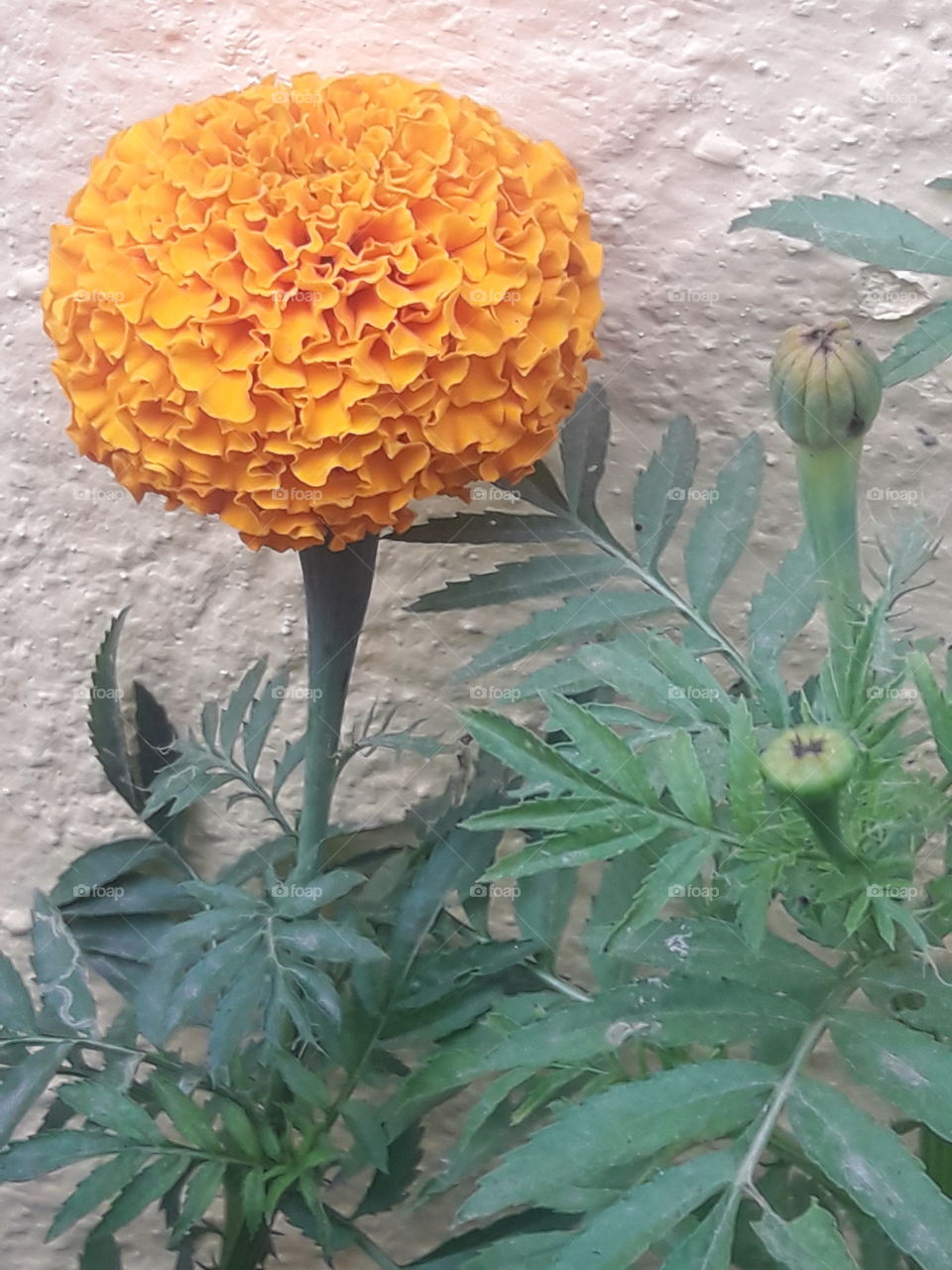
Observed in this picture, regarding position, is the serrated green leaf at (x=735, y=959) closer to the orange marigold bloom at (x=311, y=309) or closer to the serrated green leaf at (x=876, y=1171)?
the serrated green leaf at (x=876, y=1171)

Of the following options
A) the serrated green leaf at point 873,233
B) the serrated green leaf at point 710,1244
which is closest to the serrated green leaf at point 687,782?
the serrated green leaf at point 710,1244

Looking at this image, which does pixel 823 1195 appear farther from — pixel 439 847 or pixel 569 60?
pixel 569 60

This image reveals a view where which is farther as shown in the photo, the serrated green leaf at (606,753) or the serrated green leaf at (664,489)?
the serrated green leaf at (664,489)

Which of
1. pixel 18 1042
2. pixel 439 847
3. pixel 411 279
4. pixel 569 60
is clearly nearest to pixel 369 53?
pixel 569 60

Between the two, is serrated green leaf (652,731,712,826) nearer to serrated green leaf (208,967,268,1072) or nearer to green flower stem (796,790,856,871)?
green flower stem (796,790,856,871)

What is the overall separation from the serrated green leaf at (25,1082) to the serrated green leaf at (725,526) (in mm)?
336

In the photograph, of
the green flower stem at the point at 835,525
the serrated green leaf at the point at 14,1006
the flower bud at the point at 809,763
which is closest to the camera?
the flower bud at the point at 809,763

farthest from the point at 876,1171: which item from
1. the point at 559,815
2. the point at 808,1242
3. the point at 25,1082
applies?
the point at 25,1082

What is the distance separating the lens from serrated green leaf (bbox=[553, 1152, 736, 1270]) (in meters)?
0.31

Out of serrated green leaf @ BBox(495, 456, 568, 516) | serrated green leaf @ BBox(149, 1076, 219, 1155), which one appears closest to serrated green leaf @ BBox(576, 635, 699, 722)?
serrated green leaf @ BBox(495, 456, 568, 516)

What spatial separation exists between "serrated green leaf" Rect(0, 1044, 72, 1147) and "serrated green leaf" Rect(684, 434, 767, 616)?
1.10 feet

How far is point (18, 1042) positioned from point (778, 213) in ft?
1.53

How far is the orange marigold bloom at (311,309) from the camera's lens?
372 millimetres

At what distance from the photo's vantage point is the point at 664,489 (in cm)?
51
